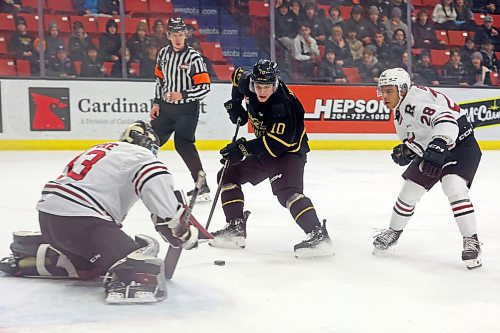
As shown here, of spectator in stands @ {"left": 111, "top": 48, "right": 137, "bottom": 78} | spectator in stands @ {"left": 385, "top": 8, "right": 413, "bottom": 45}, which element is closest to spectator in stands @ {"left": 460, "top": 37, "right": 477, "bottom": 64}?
spectator in stands @ {"left": 385, "top": 8, "right": 413, "bottom": 45}

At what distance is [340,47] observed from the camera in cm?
841

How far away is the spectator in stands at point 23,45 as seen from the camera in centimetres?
708

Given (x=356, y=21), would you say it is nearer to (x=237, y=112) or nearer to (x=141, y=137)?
(x=237, y=112)

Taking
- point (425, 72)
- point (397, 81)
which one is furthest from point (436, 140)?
point (425, 72)

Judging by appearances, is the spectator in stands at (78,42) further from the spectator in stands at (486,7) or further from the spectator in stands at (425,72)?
the spectator in stands at (486,7)

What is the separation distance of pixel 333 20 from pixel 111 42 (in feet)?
9.36

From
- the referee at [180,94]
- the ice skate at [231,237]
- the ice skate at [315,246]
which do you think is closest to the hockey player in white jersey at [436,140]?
the ice skate at [315,246]

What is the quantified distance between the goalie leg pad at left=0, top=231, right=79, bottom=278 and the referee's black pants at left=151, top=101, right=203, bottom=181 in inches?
75.4

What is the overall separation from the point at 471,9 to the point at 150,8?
4.55m

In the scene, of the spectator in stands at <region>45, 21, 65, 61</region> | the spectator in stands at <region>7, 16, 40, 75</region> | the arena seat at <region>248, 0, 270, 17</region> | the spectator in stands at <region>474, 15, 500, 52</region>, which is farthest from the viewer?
the spectator in stands at <region>474, 15, 500, 52</region>

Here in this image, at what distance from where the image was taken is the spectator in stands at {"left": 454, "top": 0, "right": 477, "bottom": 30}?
922 cm

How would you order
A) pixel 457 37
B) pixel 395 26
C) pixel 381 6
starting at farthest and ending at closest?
pixel 457 37 → pixel 381 6 → pixel 395 26

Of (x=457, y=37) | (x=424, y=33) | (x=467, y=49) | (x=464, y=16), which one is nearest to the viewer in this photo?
(x=424, y=33)

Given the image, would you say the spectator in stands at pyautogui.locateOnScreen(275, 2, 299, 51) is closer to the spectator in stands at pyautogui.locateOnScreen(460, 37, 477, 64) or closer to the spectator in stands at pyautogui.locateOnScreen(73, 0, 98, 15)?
the spectator in stands at pyautogui.locateOnScreen(73, 0, 98, 15)
